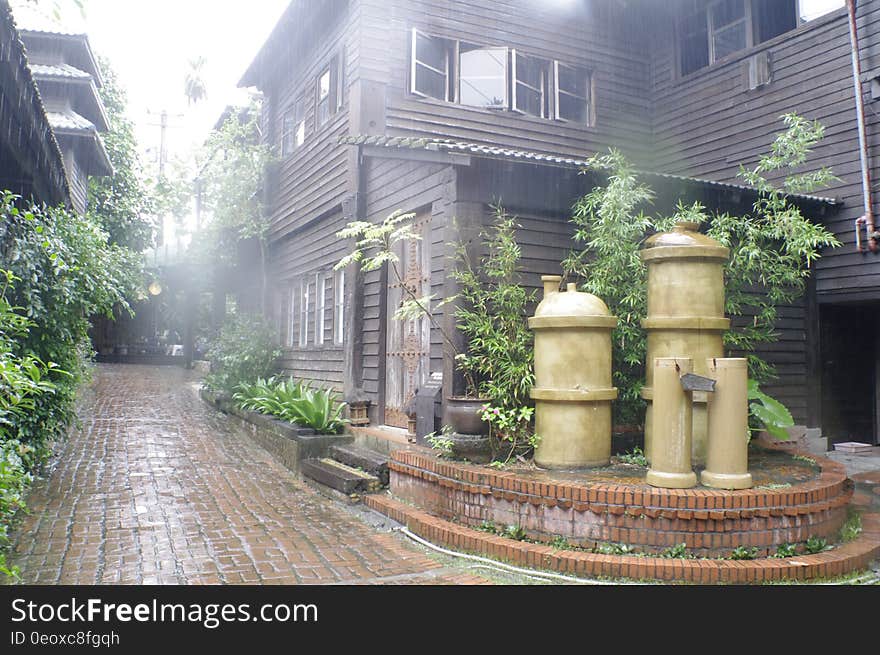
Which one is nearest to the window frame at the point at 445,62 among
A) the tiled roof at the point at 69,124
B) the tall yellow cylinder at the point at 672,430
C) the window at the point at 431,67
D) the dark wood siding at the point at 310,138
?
the window at the point at 431,67

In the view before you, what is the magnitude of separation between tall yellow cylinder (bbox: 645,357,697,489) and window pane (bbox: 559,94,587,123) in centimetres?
824

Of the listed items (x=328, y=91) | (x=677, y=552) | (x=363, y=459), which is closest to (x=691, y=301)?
(x=677, y=552)

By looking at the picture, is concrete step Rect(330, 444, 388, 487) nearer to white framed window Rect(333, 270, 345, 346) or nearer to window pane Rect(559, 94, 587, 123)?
white framed window Rect(333, 270, 345, 346)

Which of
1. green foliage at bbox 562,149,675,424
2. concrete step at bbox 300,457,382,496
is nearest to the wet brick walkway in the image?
concrete step at bbox 300,457,382,496

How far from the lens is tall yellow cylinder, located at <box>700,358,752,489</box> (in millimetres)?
4949

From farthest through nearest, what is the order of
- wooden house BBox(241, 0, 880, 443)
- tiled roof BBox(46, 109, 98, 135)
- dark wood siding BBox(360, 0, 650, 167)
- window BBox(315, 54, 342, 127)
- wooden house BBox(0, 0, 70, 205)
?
1. tiled roof BBox(46, 109, 98, 135)
2. window BBox(315, 54, 342, 127)
3. dark wood siding BBox(360, 0, 650, 167)
4. wooden house BBox(241, 0, 880, 443)
5. wooden house BBox(0, 0, 70, 205)

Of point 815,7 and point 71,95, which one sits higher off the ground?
point 71,95

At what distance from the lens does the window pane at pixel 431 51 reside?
10.8m

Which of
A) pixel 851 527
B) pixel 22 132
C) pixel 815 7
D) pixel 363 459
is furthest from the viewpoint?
pixel 815 7

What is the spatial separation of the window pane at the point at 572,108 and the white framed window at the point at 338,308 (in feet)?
16.1

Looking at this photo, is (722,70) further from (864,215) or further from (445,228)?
(445,228)

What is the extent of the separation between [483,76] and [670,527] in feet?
29.3

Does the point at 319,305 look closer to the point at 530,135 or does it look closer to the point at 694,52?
the point at 530,135

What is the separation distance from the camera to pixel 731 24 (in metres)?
11.7
